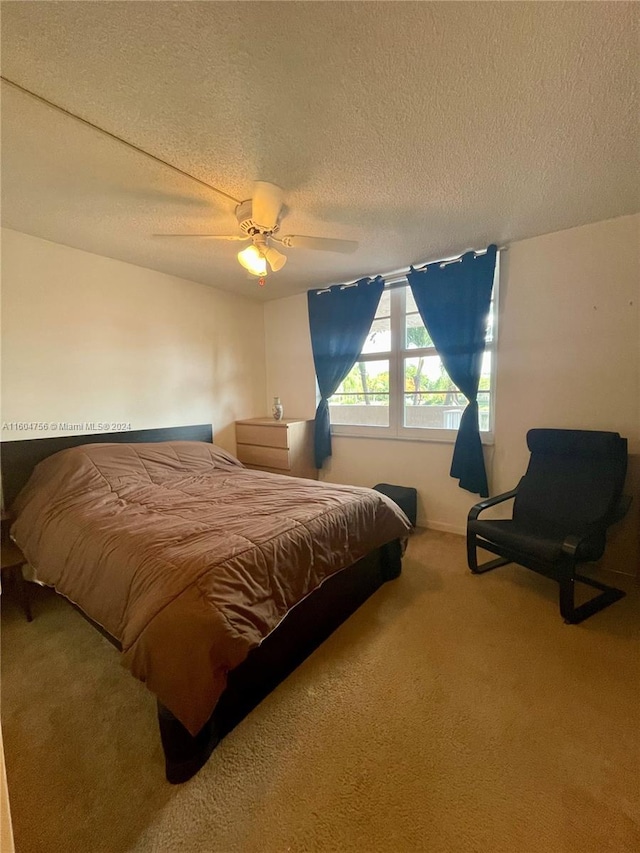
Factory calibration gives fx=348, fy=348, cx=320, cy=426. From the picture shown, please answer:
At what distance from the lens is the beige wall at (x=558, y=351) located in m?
2.38

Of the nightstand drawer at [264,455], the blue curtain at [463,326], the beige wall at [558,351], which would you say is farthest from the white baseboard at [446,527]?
the nightstand drawer at [264,455]

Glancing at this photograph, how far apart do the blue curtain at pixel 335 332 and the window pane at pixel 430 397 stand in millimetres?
609

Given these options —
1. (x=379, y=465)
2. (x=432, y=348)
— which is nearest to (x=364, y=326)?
(x=432, y=348)

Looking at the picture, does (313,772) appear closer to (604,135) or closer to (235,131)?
(235,131)

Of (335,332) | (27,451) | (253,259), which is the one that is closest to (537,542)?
(253,259)

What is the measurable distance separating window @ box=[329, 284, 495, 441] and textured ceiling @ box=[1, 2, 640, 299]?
1.07 metres

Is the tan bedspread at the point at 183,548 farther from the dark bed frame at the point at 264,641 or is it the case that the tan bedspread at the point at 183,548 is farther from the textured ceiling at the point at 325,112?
the textured ceiling at the point at 325,112

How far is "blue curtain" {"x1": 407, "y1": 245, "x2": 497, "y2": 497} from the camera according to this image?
2.84 meters

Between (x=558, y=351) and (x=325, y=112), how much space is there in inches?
88.7

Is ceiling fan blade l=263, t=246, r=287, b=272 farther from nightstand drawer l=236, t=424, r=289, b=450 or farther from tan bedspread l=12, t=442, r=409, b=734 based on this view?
nightstand drawer l=236, t=424, r=289, b=450

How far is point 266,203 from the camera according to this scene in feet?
6.15

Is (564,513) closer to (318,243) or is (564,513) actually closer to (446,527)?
(446,527)

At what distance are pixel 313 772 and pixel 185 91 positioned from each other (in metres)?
2.51

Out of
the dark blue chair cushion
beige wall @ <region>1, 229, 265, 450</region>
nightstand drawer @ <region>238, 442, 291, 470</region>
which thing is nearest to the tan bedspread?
beige wall @ <region>1, 229, 265, 450</region>
